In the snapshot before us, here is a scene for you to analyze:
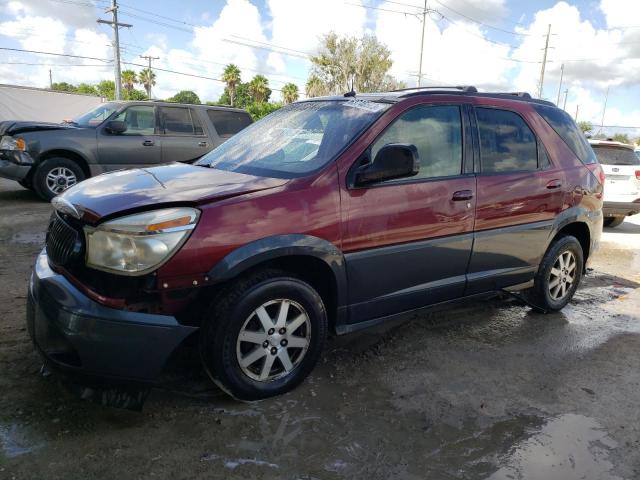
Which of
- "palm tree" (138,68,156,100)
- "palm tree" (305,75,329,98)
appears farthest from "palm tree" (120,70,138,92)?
"palm tree" (305,75,329,98)

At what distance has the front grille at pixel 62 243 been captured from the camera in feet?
8.57

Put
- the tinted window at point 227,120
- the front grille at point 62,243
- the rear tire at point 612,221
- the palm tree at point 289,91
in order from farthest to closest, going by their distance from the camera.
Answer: the palm tree at point 289,91
the rear tire at point 612,221
the tinted window at point 227,120
the front grille at point 62,243

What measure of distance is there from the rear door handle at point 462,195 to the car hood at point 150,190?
1.30 meters

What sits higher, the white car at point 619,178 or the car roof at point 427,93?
the car roof at point 427,93

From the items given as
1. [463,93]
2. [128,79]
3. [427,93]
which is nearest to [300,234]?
[427,93]

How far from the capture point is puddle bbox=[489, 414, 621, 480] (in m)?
2.49

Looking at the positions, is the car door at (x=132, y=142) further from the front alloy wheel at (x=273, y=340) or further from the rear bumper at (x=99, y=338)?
the front alloy wheel at (x=273, y=340)

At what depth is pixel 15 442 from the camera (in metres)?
2.47

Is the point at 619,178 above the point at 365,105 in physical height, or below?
below

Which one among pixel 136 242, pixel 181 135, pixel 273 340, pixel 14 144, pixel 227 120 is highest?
pixel 227 120

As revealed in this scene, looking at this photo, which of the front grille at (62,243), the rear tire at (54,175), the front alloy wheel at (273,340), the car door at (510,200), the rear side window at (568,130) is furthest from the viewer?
the rear tire at (54,175)

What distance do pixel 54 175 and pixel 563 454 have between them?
8.35 m

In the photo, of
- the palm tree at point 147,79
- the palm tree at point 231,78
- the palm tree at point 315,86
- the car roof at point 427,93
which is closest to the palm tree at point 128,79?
the palm tree at point 147,79

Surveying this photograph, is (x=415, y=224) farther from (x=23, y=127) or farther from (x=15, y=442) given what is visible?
(x=23, y=127)
